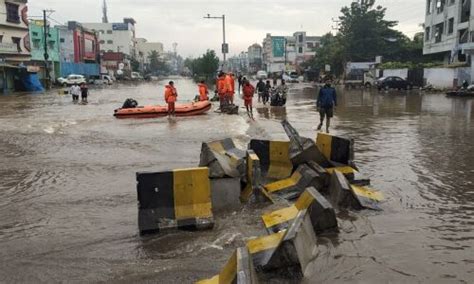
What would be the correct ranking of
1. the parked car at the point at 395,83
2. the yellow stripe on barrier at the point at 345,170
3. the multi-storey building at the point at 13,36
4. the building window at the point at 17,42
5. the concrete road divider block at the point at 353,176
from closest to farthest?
the concrete road divider block at the point at 353,176 < the yellow stripe on barrier at the point at 345,170 < the parked car at the point at 395,83 < the multi-storey building at the point at 13,36 < the building window at the point at 17,42

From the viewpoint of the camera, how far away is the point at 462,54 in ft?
145

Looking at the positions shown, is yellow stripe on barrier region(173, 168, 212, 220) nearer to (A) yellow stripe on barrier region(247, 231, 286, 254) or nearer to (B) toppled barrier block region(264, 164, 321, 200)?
(A) yellow stripe on barrier region(247, 231, 286, 254)

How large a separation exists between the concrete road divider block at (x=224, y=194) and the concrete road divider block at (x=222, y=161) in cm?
11

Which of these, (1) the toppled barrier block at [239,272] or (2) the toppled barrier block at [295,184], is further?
(2) the toppled barrier block at [295,184]

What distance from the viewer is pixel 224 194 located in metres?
6.68

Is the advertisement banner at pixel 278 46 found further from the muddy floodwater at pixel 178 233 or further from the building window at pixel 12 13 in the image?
the muddy floodwater at pixel 178 233

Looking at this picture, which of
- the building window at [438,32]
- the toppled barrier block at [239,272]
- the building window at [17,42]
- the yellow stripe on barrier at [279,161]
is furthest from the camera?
the building window at [438,32]

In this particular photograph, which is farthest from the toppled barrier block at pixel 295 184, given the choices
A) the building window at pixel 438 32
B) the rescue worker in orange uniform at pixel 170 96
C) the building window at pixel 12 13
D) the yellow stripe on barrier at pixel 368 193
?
the building window at pixel 438 32

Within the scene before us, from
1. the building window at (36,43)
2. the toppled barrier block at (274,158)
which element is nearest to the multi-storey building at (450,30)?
the toppled barrier block at (274,158)

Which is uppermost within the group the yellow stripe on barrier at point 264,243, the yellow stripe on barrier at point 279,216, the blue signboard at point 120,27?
the blue signboard at point 120,27

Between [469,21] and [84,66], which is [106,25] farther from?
[469,21]

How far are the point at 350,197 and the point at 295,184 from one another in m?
1.11

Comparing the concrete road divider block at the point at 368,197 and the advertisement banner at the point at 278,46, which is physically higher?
the advertisement banner at the point at 278,46

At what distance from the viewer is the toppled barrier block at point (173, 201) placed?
5.85m
